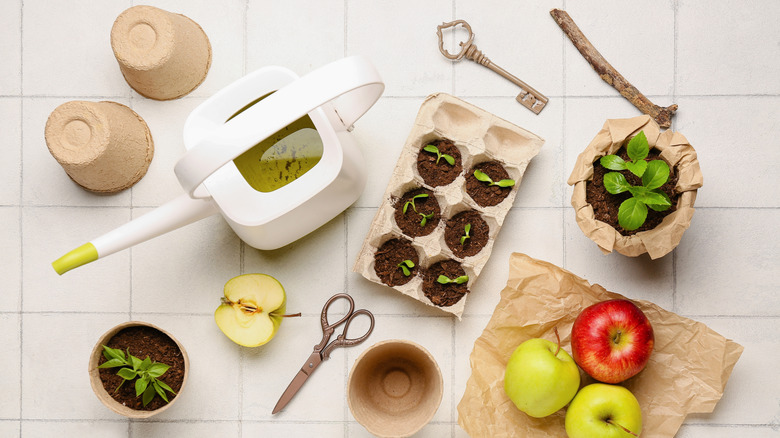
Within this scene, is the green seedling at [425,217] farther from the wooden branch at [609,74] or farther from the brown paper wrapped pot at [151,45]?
the brown paper wrapped pot at [151,45]

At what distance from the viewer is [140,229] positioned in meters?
1.18

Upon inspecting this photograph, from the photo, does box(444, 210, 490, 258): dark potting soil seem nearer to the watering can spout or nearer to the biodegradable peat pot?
the watering can spout

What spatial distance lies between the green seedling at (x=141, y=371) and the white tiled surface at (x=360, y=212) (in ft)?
0.43

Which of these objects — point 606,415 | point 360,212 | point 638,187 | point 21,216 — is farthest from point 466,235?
point 21,216

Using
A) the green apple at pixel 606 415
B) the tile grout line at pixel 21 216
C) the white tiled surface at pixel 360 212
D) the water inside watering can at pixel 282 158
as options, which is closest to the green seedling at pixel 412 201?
the white tiled surface at pixel 360 212

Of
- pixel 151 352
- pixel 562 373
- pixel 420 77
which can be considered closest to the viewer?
pixel 562 373

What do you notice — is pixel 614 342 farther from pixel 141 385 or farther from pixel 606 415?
pixel 141 385

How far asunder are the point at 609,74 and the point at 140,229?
111 cm

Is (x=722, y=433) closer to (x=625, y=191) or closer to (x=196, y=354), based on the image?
(x=625, y=191)

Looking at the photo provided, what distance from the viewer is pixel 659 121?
54.5 inches

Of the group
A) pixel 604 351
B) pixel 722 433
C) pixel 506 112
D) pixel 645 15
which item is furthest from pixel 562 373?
pixel 645 15

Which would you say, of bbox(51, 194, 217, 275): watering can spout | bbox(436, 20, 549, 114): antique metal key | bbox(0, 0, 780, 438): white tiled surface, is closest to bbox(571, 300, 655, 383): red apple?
bbox(0, 0, 780, 438): white tiled surface

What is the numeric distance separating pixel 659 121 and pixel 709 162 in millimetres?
162

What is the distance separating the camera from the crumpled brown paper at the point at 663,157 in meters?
1.19
